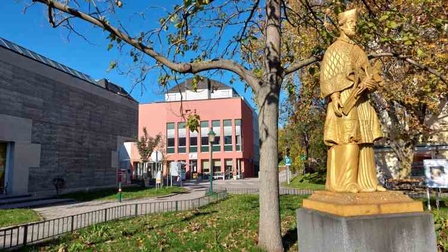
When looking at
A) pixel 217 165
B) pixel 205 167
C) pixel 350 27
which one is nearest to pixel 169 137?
pixel 205 167

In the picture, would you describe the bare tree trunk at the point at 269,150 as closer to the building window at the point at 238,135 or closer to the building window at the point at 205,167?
the building window at the point at 238,135

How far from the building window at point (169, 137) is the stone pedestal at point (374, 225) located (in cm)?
A: 5208

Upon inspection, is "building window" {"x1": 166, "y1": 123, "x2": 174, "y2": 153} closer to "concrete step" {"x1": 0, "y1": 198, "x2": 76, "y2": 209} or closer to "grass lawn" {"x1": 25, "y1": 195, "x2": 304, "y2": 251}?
"concrete step" {"x1": 0, "y1": 198, "x2": 76, "y2": 209}

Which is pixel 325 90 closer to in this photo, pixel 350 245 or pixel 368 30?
pixel 350 245

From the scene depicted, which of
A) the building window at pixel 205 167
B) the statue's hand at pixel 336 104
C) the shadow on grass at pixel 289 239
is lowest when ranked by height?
the shadow on grass at pixel 289 239

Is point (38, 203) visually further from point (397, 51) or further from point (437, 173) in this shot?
point (437, 173)

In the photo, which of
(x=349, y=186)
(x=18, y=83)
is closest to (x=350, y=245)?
(x=349, y=186)

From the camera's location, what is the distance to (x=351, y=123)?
197 inches

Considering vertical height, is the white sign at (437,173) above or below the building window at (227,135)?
below

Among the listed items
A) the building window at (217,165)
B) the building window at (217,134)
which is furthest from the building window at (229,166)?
the building window at (217,134)

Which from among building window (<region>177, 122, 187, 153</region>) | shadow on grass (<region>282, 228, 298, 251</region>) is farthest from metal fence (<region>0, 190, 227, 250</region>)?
building window (<region>177, 122, 187, 153</region>)

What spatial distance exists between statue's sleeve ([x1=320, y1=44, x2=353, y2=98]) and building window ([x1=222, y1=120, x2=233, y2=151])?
48.4 m

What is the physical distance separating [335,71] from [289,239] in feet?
13.0

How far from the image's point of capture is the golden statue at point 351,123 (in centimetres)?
495
